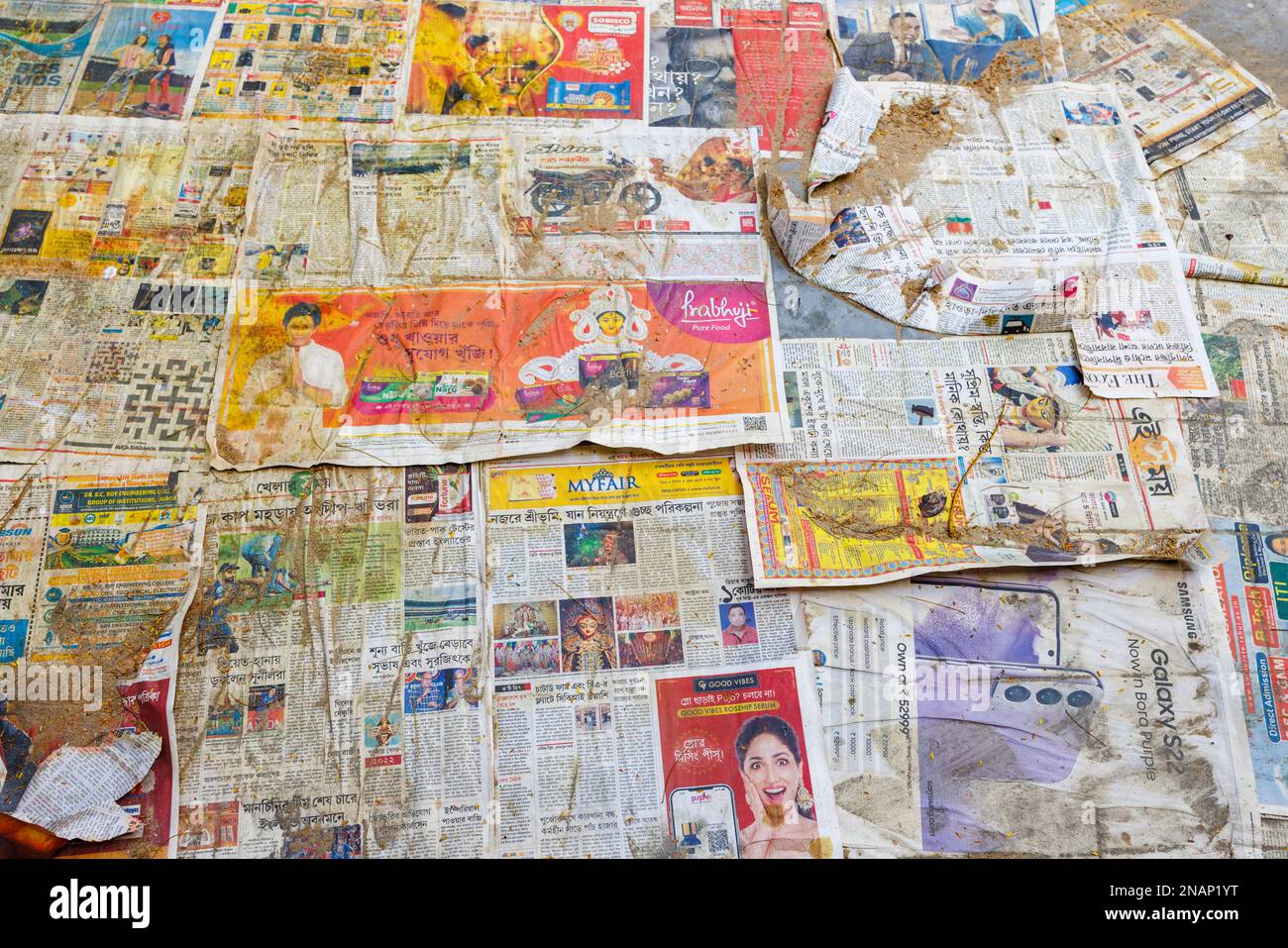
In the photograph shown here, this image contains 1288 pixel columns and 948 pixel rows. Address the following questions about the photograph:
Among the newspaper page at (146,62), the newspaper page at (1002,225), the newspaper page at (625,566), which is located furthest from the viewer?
the newspaper page at (146,62)

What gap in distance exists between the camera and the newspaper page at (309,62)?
248 centimetres

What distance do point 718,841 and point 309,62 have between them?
2260 mm

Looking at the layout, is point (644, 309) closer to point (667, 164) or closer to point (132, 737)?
point (667, 164)

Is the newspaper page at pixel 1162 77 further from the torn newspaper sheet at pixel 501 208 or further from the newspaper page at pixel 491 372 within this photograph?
the newspaper page at pixel 491 372

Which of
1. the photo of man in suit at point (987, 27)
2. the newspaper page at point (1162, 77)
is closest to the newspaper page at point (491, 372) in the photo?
the photo of man in suit at point (987, 27)

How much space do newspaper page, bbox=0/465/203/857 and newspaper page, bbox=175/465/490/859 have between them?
0.05m

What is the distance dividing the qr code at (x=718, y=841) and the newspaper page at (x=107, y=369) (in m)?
1.36

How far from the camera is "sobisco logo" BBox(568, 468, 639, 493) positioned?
2.06 meters

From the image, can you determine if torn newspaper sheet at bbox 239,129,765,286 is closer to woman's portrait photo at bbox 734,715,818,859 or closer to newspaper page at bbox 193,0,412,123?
newspaper page at bbox 193,0,412,123

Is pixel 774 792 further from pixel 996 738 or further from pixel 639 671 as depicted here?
pixel 996 738

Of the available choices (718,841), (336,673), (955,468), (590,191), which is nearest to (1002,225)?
(955,468)

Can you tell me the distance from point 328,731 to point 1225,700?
5.91 feet

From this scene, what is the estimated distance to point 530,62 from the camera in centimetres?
258

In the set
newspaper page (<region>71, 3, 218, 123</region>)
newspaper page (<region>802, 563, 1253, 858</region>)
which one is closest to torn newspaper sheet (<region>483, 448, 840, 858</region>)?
newspaper page (<region>802, 563, 1253, 858</region>)
